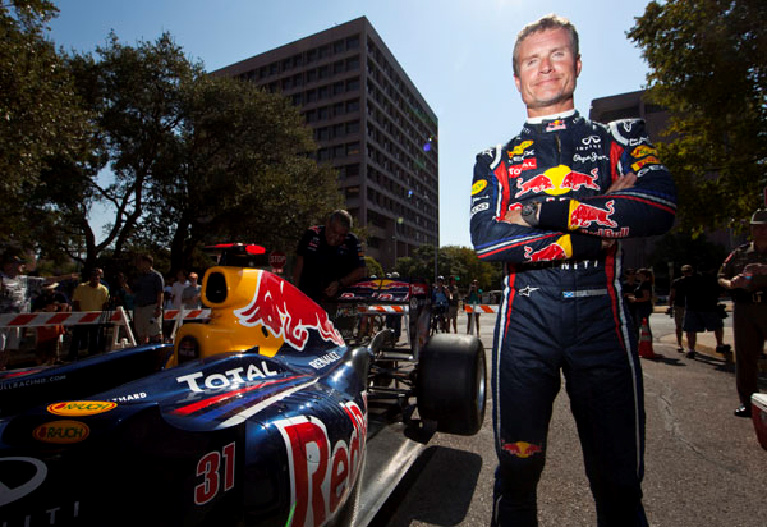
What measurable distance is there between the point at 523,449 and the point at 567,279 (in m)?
0.57

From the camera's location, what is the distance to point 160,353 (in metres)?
2.33

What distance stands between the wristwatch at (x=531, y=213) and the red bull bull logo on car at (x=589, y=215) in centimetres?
10

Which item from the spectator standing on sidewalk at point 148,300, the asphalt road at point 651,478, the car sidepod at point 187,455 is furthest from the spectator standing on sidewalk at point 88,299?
the car sidepod at point 187,455

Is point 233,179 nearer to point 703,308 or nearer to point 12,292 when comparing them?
point 12,292

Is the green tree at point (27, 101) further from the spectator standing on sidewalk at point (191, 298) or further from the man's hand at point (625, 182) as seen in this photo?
the man's hand at point (625, 182)

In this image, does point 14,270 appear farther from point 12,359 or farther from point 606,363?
point 606,363

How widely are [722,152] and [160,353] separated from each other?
11.1 m

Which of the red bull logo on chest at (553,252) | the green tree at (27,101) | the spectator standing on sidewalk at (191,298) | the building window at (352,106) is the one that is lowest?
the spectator standing on sidewalk at (191,298)

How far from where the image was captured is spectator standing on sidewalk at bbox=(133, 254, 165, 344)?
832 centimetres

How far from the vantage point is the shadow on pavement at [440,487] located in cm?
243

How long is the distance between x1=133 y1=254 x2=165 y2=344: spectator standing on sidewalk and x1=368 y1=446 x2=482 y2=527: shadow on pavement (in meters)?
6.47

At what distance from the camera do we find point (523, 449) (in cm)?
153

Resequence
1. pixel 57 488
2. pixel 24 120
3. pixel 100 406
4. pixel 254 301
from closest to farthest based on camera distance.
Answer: pixel 57 488 < pixel 100 406 < pixel 254 301 < pixel 24 120

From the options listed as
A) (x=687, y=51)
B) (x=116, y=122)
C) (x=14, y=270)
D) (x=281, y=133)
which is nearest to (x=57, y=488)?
(x=14, y=270)
